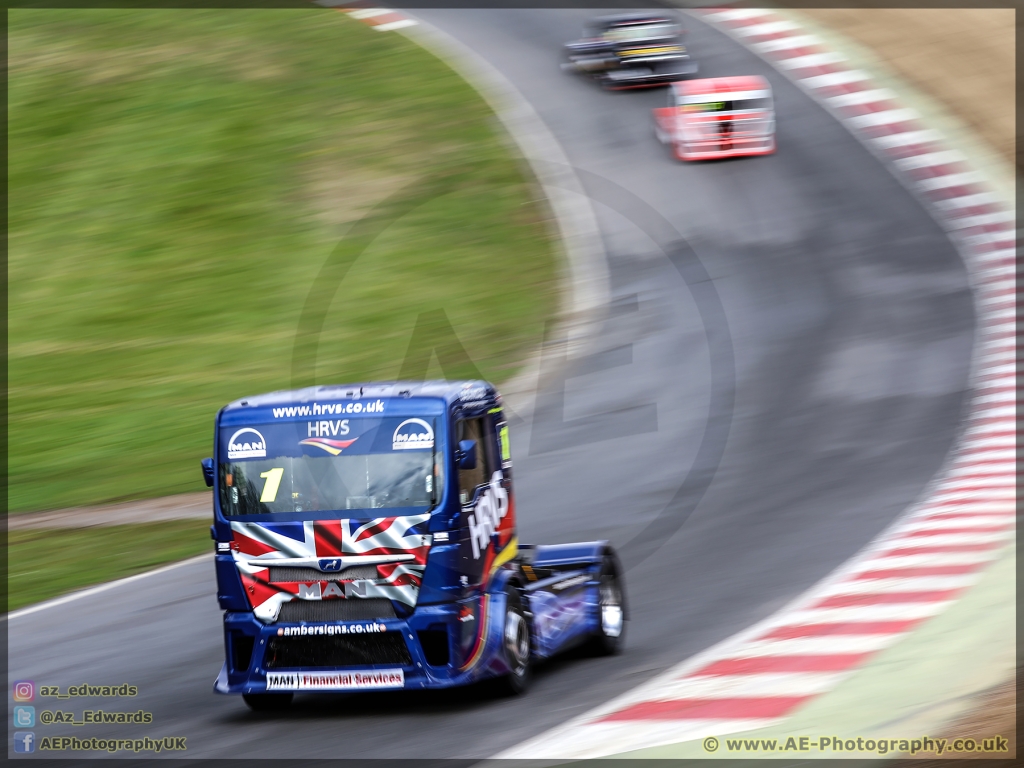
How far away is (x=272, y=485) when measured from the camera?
8.12 meters

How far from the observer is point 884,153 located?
88.5 feet

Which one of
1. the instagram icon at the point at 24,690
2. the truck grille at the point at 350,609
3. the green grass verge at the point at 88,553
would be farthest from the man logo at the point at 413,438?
the green grass verge at the point at 88,553

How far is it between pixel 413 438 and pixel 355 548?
80 centimetres

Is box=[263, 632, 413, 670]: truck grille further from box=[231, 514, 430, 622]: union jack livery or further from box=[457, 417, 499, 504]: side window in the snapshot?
box=[457, 417, 499, 504]: side window

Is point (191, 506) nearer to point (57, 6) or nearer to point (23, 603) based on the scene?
point (23, 603)

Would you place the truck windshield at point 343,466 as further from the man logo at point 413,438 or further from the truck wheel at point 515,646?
the truck wheel at point 515,646

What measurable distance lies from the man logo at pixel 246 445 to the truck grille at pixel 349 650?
1.22 meters

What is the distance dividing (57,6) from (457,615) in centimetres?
3108

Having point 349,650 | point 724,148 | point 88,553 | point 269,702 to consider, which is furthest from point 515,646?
point 724,148

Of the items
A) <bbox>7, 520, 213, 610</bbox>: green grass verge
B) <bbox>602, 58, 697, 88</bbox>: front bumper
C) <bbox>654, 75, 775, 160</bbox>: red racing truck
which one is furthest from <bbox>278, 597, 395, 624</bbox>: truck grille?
<bbox>602, 58, 697, 88</bbox>: front bumper

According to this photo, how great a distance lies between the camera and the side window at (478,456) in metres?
8.20

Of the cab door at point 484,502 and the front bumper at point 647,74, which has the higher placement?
the cab door at point 484,502

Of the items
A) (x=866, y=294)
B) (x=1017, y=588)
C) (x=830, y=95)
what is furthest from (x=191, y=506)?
(x=830, y=95)

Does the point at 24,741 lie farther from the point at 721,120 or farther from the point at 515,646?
the point at 721,120
